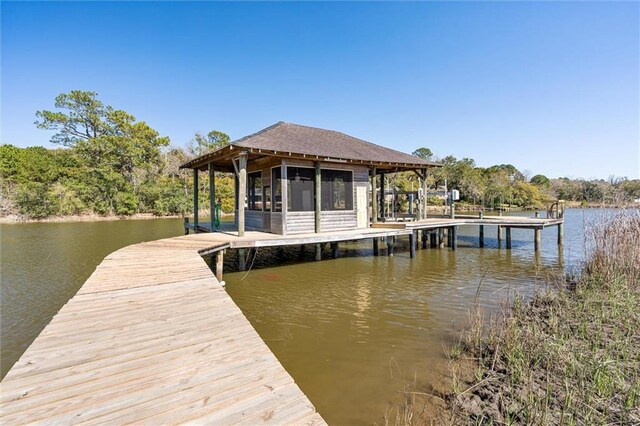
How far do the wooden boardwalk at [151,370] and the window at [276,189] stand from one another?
698 centimetres

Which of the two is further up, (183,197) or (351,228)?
(183,197)

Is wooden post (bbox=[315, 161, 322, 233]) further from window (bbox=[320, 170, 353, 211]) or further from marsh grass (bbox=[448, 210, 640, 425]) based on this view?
marsh grass (bbox=[448, 210, 640, 425])

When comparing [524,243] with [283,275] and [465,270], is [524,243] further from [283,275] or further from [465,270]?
[283,275]

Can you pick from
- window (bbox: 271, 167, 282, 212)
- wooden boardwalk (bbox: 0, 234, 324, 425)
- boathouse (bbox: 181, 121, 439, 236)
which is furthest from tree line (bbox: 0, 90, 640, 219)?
wooden boardwalk (bbox: 0, 234, 324, 425)

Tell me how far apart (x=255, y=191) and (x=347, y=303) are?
727cm

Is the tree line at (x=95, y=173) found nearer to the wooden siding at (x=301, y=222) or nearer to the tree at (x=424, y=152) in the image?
the wooden siding at (x=301, y=222)

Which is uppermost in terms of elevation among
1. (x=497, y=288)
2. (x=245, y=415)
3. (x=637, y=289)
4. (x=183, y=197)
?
(x=183, y=197)

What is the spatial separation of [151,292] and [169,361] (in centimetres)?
229

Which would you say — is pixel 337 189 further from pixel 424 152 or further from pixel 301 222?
pixel 424 152

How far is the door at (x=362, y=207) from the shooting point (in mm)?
12660

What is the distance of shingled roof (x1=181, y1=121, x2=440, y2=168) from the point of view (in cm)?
1010

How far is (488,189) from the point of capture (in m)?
45.8

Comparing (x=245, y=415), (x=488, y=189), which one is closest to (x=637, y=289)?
(x=245, y=415)

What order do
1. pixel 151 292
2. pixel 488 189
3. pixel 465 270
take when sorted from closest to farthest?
1. pixel 151 292
2. pixel 465 270
3. pixel 488 189
